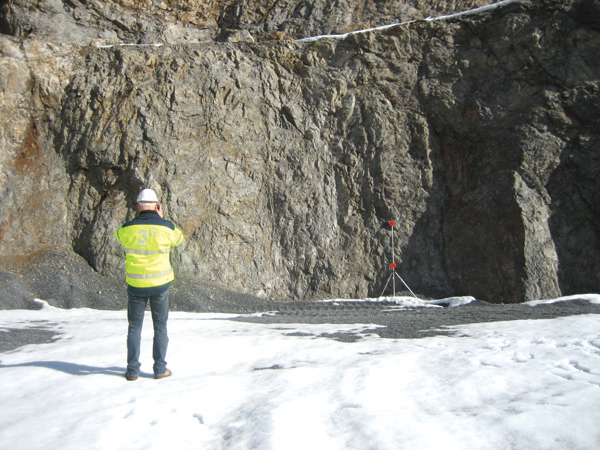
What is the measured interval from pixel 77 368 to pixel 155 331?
0.95 metres

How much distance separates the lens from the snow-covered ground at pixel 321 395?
2318 mm

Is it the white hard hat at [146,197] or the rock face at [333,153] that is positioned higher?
the rock face at [333,153]

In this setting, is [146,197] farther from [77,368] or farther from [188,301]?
[188,301]

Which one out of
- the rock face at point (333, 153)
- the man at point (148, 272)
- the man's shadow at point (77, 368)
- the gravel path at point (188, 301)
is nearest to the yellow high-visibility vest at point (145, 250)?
the man at point (148, 272)

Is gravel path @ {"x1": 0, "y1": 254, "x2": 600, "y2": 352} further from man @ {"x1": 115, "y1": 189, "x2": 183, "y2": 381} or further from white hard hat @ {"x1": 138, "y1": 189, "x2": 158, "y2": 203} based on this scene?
white hard hat @ {"x1": 138, "y1": 189, "x2": 158, "y2": 203}

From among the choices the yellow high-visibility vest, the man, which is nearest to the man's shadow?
the man

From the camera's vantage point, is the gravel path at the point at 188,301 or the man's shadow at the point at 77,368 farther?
the gravel path at the point at 188,301

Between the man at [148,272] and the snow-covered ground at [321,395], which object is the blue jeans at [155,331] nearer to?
the man at [148,272]

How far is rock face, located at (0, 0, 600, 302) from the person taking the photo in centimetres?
1100

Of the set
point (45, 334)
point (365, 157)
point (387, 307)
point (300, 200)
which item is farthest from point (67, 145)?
point (387, 307)

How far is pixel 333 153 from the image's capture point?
12.7 metres

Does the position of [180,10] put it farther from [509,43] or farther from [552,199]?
[552,199]

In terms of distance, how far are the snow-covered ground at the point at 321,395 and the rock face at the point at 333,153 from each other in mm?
6571

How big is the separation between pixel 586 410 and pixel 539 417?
0.30 metres
